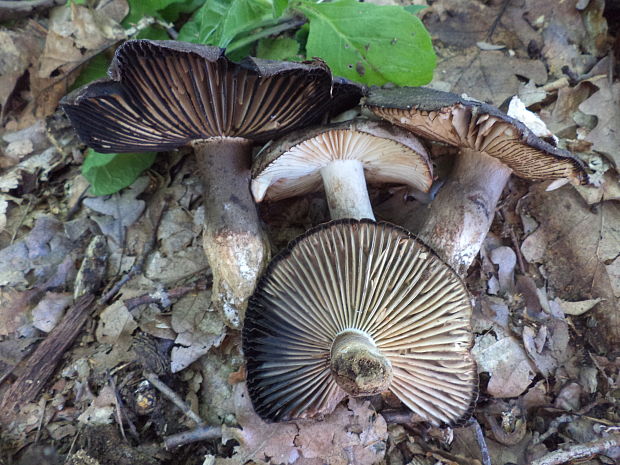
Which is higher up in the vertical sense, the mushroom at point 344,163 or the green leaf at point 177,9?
the green leaf at point 177,9

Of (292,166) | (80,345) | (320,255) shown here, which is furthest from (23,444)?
(292,166)

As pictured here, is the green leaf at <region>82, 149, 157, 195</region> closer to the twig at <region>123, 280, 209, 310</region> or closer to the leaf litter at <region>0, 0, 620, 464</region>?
the leaf litter at <region>0, 0, 620, 464</region>

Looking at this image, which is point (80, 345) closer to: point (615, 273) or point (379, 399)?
point (379, 399)

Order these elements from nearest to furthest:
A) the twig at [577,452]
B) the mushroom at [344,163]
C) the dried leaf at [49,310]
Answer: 1. the twig at [577,452]
2. the mushroom at [344,163]
3. the dried leaf at [49,310]

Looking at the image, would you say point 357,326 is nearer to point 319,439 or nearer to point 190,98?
point 319,439

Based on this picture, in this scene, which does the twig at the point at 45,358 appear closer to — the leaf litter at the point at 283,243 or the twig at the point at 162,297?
the leaf litter at the point at 283,243

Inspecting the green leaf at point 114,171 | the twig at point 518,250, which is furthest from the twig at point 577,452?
the green leaf at point 114,171

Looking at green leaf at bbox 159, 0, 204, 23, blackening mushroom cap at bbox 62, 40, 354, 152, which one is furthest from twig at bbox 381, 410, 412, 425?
green leaf at bbox 159, 0, 204, 23
